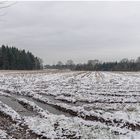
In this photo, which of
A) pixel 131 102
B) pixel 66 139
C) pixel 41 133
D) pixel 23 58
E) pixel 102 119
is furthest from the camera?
pixel 23 58

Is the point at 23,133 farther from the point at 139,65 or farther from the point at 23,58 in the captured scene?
the point at 139,65

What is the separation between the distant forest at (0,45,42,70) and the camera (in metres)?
99.4

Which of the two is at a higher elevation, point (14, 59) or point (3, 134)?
point (14, 59)

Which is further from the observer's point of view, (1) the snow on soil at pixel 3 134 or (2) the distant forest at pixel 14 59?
(2) the distant forest at pixel 14 59

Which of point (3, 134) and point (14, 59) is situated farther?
point (14, 59)

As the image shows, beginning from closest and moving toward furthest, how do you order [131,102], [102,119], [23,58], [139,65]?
[102,119] → [131,102] → [23,58] → [139,65]

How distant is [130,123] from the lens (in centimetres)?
1101

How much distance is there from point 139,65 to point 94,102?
113625 millimetres

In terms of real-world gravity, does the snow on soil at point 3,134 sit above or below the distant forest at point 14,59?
below

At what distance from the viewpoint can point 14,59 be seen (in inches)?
4063

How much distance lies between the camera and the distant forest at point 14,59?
99.4 meters

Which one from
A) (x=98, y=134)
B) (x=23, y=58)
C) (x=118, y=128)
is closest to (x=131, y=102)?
(x=118, y=128)

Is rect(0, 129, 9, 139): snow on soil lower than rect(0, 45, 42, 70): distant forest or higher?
lower

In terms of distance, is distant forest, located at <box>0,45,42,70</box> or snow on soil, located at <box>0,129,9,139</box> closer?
snow on soil, located at <box>0,129,9,139</box>
